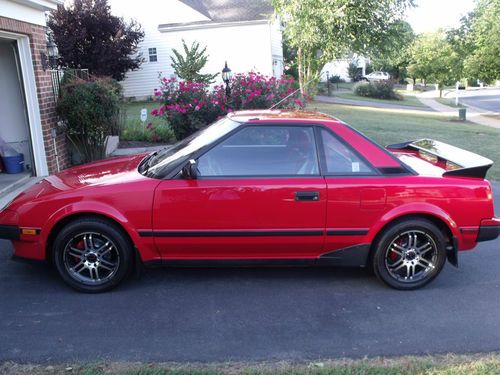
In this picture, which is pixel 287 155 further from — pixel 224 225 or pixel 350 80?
pixel 350 80

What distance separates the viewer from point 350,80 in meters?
61.2

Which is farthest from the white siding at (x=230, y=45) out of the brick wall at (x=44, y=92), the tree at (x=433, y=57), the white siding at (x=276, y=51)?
the brick wall at (x=44, y=92)

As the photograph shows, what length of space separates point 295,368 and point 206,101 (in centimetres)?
786

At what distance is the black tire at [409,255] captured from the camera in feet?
14.7

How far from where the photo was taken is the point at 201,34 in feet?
97.8

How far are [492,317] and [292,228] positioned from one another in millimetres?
1732

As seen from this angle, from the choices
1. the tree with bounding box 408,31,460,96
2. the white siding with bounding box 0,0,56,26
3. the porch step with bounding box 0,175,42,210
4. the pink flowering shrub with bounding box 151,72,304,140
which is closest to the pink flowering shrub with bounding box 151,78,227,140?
the pink flowering shrub with bounding box 151,72,304,140

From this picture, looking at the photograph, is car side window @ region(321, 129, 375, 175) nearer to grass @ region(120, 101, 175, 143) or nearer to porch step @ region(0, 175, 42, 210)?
porch step @ region(0, 175, 42, 210)

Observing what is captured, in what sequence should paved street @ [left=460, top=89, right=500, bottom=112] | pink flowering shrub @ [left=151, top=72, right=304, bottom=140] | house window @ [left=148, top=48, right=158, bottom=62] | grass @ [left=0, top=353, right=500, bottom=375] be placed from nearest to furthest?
grass @ [left=0, top=353, right=500, bottom=375] → pink flowering shrub @ [left=151, top=72, right=304, bottom=140] → house window @ [left=148, top=48, right=158, bottom=62] → paved street @ [left=460, top=89, right=500, bottom=112]

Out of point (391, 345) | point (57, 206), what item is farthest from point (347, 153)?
point (57, 206)

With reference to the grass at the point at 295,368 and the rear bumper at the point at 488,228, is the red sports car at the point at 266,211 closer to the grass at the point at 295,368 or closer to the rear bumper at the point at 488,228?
the rear bumper at the point at 488,228

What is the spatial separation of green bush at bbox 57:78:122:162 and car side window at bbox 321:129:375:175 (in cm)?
570

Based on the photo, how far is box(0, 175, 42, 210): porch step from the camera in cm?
732

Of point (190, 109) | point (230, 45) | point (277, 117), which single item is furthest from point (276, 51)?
point (277, 117)
